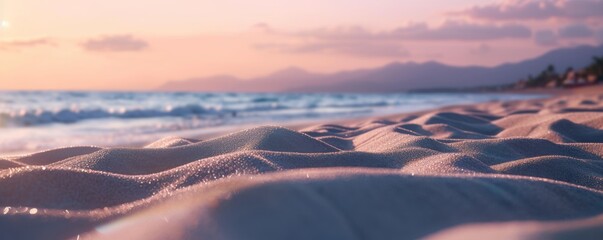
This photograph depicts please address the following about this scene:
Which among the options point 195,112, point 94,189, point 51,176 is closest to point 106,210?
point 94,189

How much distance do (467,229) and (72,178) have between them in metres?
1.10

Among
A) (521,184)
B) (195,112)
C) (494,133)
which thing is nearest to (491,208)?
(521,184)

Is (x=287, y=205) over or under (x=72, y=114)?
over

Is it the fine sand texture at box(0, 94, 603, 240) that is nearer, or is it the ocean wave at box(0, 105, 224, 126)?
the fine sand texture at box(0, 94, 603, 240)

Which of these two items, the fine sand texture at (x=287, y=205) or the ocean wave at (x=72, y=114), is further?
the ocean wave at (x=72, y=114)

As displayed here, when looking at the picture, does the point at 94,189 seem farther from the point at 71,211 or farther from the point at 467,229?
the point at 467,229

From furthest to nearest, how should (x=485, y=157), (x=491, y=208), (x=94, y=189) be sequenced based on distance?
(x=485, y=157)
(x=94, y=189)
(x=491, y=208)

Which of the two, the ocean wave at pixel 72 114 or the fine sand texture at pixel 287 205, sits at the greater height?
the fine sand texture at pixel 287 205

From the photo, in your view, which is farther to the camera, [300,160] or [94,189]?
[300,160]

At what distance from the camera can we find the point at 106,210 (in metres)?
1.42

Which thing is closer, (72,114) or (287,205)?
(287,205)

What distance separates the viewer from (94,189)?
165 cm

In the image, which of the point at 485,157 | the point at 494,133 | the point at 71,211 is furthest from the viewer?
the point at 494,133

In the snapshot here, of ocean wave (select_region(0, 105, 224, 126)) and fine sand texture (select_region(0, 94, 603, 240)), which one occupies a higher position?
fine sand texture (select_region(0, 94, 603, 240))
